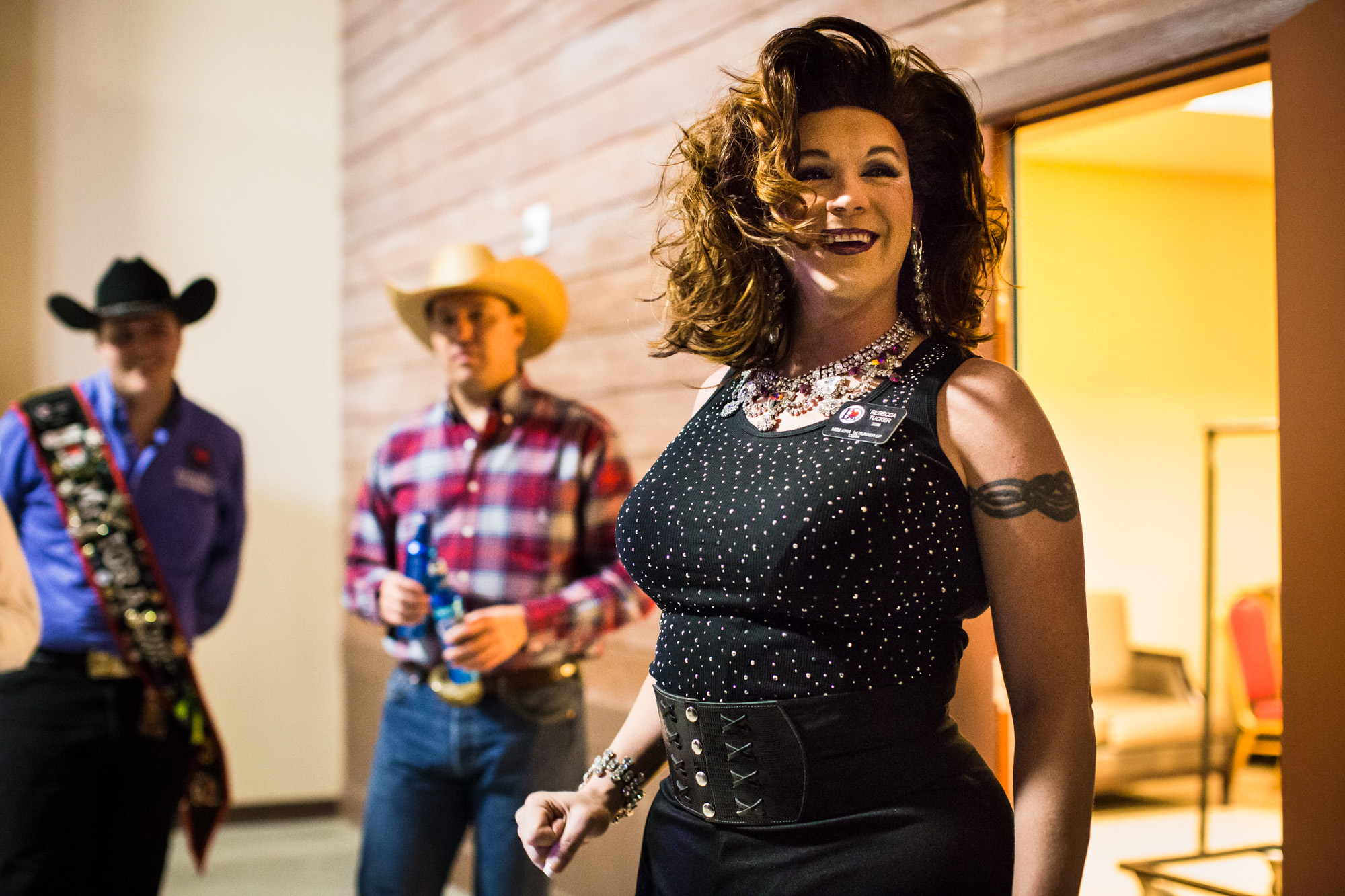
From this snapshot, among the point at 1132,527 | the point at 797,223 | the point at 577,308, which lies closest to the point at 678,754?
the point at 797,223

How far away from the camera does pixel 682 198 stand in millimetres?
1305

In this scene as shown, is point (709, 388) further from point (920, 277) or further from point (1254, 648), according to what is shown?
point (1254, 648)

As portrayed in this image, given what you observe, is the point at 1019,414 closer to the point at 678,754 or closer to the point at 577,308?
the point at 678,754

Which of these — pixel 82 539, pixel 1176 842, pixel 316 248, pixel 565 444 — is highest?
pixel 316 248

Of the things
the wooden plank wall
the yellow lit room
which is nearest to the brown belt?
the wooden plank wall

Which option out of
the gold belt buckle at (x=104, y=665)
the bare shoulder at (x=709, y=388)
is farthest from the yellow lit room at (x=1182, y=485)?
the gold belt buckle at (x=104, y=665)

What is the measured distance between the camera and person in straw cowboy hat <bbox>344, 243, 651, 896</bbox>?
81.2 inches

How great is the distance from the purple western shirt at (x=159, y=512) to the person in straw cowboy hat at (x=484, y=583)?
605mm

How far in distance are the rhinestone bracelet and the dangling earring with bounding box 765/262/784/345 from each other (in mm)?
507

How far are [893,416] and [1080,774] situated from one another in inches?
14.4

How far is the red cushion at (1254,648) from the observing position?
5133 mm

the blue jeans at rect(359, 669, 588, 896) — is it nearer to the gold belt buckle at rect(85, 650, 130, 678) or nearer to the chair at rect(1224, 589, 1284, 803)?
the gold belt buckle at rect(85, 650, 130, 678)

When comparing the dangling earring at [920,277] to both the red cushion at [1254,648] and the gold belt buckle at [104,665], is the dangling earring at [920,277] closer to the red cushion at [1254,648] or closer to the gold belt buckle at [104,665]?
the gold belt buckle at [104,665]

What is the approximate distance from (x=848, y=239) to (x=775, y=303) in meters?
0.15
